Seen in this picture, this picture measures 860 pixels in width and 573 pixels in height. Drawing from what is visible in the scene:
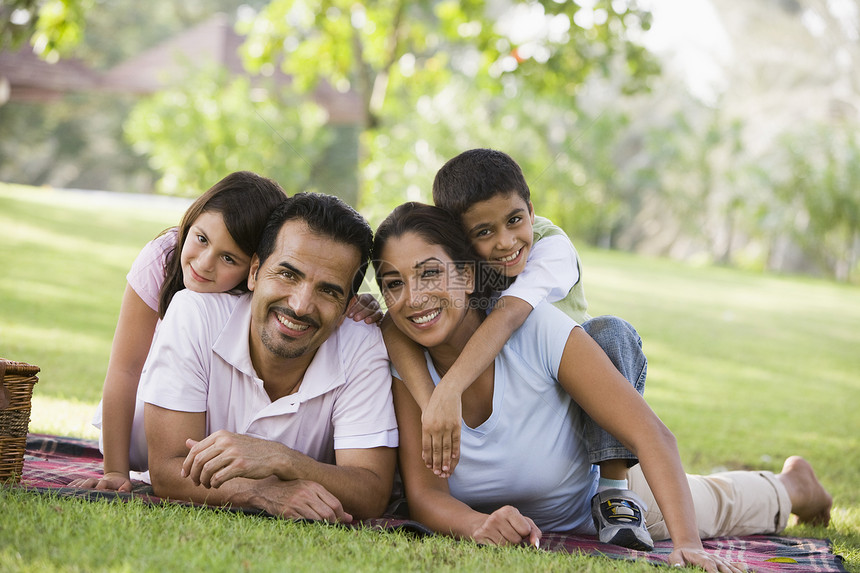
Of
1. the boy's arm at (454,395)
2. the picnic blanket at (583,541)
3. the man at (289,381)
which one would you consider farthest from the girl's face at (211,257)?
the boy's arm at (454,395)

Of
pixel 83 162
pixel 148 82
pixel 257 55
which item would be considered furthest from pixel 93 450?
pixel 83 162

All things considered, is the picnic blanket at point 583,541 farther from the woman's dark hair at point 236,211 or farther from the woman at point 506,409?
the woman's dark hair at point 236,211

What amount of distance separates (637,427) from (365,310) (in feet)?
4.02

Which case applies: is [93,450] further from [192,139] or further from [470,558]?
[192,139]

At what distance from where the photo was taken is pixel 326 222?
10.7ft

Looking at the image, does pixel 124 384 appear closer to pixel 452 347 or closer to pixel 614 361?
pixel 452 347

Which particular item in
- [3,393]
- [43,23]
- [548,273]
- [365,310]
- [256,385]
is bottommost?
[3,393]

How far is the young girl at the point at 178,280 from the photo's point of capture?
11.8ft

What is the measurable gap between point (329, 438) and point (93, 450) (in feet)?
5.65

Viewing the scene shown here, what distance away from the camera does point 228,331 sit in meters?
3.32

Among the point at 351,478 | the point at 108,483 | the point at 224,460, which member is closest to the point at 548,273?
the point at 351,478

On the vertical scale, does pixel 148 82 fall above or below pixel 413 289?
above

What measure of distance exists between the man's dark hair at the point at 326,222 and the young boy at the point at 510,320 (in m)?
0.40

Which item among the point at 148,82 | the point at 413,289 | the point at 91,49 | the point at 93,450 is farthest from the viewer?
the point at 91,49
